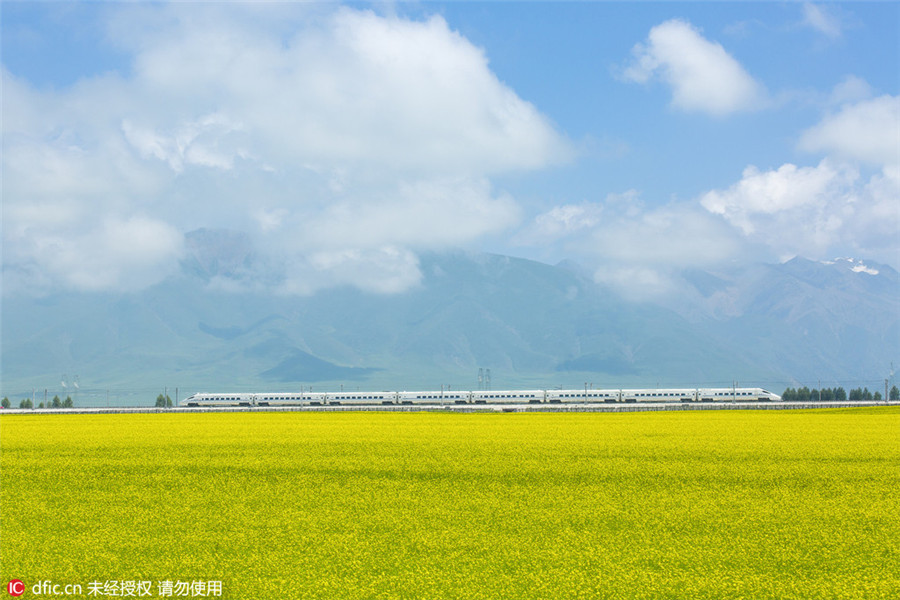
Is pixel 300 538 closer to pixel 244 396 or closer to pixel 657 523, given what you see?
pixel 657 523

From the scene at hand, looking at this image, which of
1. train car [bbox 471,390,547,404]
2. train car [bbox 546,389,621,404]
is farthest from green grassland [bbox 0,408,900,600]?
train car [bbox 471,390,547,404]

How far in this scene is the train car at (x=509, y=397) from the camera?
126312 mm

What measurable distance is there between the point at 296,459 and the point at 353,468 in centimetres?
305

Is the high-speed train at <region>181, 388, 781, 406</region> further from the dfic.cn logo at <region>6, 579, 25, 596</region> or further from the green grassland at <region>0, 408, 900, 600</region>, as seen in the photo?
the dfic.cn logo at <region>6, 579, 25, 596</region>

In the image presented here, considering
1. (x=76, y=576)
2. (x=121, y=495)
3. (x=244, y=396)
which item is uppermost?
(x=244, y=396)

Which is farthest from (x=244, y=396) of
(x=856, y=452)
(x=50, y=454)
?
(x=856, y=452)

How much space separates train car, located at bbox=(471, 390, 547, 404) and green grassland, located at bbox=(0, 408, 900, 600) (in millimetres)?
101058

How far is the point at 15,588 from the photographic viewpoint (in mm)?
11688

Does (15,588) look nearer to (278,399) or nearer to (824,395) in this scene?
(278,399)

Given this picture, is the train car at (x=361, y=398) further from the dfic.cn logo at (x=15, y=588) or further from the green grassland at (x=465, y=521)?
the dfic.cn logo at (x=15, y=588)

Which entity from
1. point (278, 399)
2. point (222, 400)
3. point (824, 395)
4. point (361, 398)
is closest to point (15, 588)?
point (361, 398)

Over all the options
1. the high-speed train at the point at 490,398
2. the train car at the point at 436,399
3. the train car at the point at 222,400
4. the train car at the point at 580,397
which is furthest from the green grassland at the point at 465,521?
the train car at the point at 222,400

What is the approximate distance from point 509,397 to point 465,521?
384 feet

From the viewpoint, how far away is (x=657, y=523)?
14703mm
